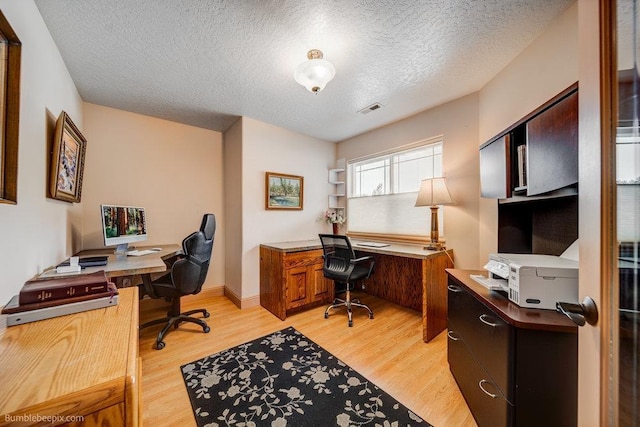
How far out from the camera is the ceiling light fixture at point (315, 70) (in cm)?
171

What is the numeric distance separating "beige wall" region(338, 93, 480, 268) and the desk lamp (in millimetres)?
174

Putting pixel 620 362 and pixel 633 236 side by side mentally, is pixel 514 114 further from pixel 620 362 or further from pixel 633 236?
pixel 620 362

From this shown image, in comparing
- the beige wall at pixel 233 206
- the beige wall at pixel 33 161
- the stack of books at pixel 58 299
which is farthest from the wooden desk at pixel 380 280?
the beige wall at pixel 33 161

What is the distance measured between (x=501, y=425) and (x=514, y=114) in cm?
212

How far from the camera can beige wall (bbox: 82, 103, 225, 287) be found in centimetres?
263

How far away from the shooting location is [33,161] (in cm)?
134

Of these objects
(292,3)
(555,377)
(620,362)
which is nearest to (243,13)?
(292,3)

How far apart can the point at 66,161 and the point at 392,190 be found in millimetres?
3355

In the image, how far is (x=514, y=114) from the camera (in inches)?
73.9

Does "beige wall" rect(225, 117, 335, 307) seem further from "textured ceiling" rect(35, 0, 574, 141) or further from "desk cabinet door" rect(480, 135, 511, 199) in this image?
"desk cabinet door" rect(480, 135, 511, 199)

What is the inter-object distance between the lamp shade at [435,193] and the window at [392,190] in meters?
0.37

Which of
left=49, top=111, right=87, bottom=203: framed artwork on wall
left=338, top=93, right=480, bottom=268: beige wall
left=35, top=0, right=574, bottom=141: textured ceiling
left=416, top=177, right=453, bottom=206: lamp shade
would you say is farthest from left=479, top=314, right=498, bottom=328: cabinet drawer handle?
left=49, top=111, right=87, bottom=203: framed artwork on wall

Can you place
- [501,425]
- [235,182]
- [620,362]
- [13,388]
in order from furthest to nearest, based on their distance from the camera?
[235,182]
[501,425]
[620,362]
[13,388]

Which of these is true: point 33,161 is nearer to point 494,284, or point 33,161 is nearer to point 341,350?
point 341,350
